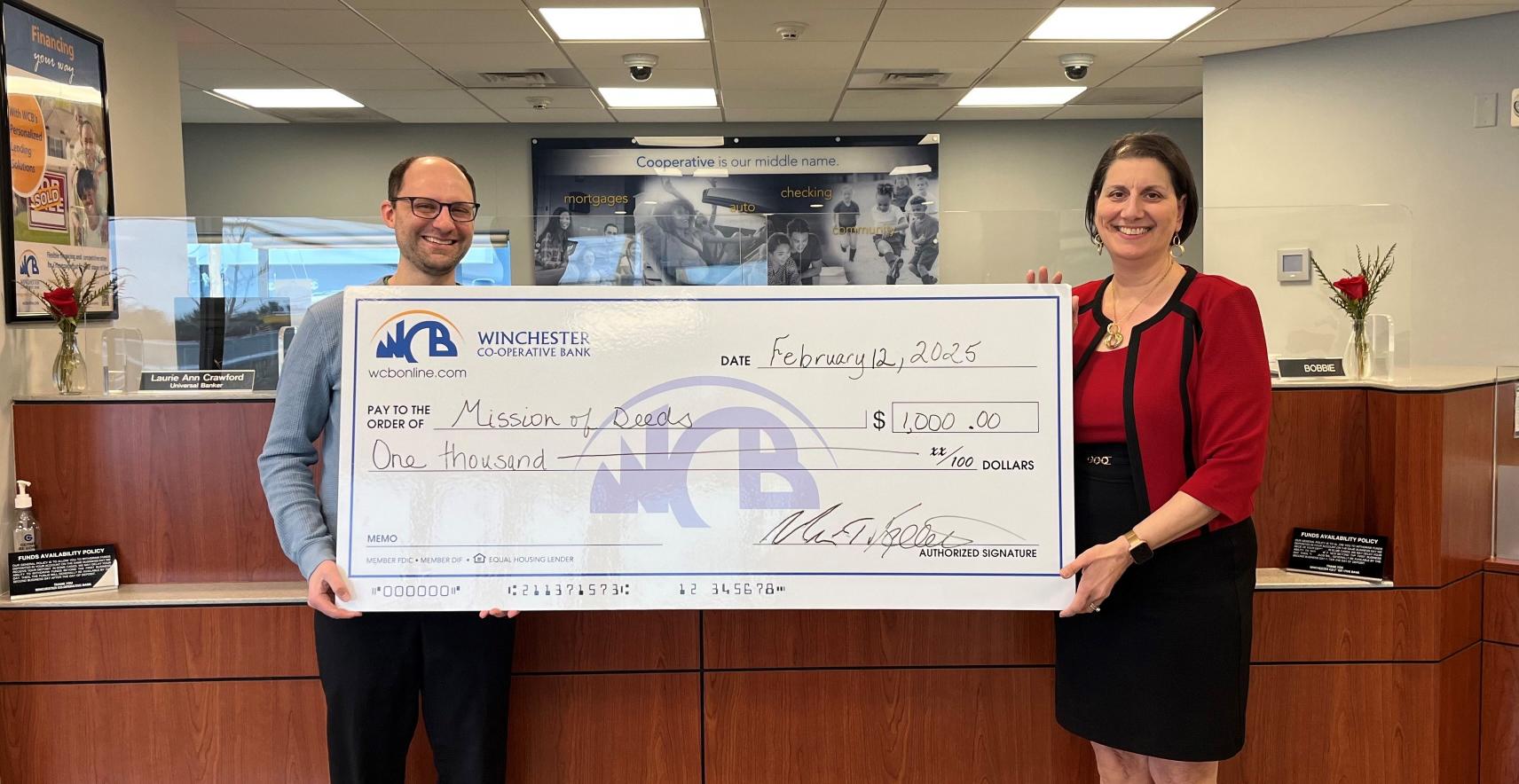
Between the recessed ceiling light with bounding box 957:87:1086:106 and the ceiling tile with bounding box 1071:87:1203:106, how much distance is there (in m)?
0.13

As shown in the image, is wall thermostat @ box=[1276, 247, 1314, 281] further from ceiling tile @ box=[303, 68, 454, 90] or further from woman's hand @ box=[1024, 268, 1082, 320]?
ceiling tile @ box=[303, 68, 454, 90]

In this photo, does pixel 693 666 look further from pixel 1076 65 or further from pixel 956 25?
pixel 1076 65

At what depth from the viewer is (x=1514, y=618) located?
92.8 inches

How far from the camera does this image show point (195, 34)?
201 inches


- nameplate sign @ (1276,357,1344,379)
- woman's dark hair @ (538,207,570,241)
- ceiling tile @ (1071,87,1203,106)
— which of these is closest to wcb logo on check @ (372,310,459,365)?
woman's dark hair @ (538,207,570,241)

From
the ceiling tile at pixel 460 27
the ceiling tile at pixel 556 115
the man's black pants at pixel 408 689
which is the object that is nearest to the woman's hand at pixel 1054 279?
the man's black pants at pixel 408 689

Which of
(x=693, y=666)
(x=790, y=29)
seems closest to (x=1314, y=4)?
(x=790, y=29)

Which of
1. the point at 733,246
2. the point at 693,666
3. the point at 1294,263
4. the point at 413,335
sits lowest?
the point at 693,666

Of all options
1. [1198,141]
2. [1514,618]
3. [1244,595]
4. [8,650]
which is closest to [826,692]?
[1244,595]

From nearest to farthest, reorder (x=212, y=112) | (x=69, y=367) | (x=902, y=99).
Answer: (x=69, y=367), (x=902, y=99), (x=212, y=112)

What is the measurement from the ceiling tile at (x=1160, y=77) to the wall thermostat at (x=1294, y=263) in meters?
3.14

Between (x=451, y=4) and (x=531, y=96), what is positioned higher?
(x=531, y=96)

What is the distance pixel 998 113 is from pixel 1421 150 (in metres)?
3.03

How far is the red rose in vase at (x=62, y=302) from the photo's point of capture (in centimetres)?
250
